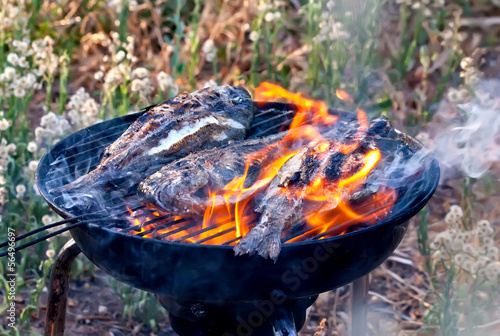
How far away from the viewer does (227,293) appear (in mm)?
1966

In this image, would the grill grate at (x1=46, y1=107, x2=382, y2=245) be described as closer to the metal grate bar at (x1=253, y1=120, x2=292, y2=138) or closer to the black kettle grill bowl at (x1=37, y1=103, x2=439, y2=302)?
the black kettle grill bowl at (x1=37, y1=103, x2=439, y2=302)

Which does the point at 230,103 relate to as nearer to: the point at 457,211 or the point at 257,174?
the point at 257,174

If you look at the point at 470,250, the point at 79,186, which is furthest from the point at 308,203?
the point at 470,250

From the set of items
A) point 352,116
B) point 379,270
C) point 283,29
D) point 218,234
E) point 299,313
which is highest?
point 218,234

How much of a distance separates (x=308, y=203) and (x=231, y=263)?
43 cm

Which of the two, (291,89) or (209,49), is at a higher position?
(209,49)

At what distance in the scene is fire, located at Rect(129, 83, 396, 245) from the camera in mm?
2076

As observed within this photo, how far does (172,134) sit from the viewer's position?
2525 millimetres

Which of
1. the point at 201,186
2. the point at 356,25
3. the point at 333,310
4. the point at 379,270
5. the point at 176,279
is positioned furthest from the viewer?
the point at 356,25

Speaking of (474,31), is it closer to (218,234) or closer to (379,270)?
(379,270)

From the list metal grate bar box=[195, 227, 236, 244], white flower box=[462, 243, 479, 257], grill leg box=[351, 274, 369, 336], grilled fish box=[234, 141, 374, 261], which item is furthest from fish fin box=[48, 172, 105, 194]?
white flower box=[462, 243, 479, 257]

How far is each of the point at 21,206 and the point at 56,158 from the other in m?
1.49

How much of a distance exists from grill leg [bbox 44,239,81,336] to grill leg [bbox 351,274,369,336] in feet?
4.61

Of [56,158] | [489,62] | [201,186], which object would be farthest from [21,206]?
[489,62]
